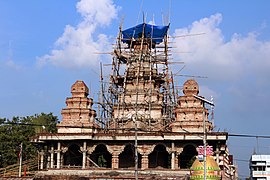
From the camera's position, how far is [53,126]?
6931cm

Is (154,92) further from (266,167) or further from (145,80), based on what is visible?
(266,167)

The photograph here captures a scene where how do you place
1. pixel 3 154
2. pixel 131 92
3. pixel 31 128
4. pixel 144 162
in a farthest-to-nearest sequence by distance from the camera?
pixel 31 128 < pixel 3 154 < pixel 131 92 < pixel 144 162

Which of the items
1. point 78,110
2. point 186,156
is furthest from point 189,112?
point 78,110

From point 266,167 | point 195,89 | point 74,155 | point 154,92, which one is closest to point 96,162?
point 74,155

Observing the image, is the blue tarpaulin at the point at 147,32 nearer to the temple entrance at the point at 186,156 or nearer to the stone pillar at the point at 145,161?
the temple entrance at the point at 186,156

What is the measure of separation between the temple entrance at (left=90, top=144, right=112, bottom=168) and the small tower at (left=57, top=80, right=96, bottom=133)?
3.52 m

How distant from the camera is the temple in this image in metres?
44.8

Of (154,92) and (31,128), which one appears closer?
(154,92)

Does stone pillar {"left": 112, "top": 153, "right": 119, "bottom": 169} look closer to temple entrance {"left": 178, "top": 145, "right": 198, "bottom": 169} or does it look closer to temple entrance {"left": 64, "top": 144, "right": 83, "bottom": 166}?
temple entrance {"left": 64, "top": 144, "right": 83, "bottom": 166}

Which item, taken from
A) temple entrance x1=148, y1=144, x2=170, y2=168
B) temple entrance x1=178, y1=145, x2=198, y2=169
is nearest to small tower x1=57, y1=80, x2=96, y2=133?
temple entrance x1=148, y1=144, x2=170, y2=168

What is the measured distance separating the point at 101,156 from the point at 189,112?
1174 cm

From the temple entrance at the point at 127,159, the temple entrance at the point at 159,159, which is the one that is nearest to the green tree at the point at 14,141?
the temple entrance at the point at 127,159

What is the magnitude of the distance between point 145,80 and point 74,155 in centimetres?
1269

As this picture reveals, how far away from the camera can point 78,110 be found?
161 ft
